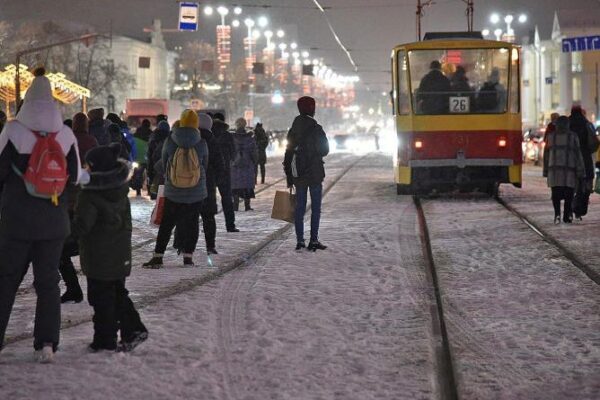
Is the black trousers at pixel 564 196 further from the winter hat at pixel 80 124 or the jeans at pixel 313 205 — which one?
the winter hat at pixel 80 124

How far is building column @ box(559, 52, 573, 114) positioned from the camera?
90438mm

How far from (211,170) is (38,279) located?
569 cm

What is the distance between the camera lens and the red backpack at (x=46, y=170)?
6590 mm

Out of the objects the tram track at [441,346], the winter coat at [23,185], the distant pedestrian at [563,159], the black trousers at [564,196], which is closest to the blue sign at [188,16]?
the black trousers at [564,196]

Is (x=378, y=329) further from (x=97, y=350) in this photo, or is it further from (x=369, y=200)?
(x=369, y=200)

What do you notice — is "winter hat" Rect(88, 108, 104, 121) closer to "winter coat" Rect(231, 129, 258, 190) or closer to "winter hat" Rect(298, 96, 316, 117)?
"winter hat" Rect(298, 96, 316, 117)

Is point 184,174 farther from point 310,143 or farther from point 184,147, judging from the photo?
point 310,143

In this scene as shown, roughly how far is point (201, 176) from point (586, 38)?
88.1ft

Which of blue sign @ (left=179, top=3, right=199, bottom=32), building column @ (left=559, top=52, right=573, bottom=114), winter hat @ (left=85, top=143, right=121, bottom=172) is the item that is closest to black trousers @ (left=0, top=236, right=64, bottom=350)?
winter hat @ (left=85, top=143, right=121, bottom=172)

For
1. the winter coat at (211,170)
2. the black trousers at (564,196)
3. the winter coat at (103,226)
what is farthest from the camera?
the black trousers at (564,196)

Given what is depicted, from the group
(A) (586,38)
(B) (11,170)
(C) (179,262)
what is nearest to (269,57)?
(A) (586,38)

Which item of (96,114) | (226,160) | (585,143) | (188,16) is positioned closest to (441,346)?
(96,114)

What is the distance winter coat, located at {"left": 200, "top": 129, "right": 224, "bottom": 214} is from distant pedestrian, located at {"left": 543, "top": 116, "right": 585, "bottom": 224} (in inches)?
207

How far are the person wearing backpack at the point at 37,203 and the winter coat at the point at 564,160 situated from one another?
9.84 meters
